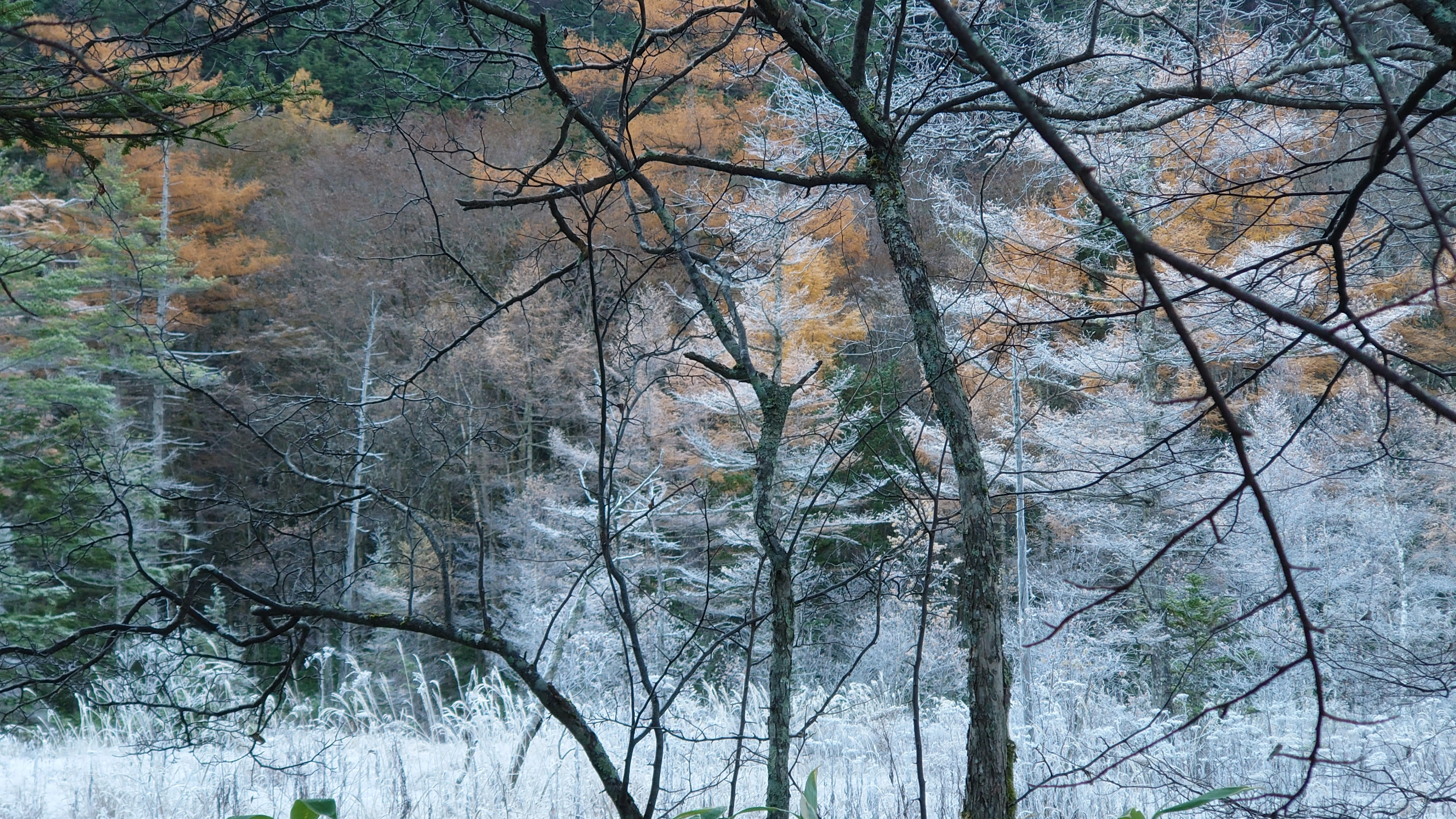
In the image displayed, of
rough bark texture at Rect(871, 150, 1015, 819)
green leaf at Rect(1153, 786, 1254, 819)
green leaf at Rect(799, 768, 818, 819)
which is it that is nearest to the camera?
green leaf at Rect(1153, 786, 1254, 819)

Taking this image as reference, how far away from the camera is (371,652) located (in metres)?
13.3

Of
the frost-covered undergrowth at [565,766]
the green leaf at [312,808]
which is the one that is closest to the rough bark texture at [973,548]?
the frost-covered undergrowth at [565,766]

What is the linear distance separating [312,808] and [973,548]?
1.24 metres

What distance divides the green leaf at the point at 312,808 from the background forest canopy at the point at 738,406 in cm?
28

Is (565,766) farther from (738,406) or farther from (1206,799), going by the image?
(1206,799)

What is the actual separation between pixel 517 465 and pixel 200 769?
13.0m

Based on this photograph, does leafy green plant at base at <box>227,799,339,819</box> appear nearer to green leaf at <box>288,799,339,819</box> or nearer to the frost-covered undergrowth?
green leaf at <box>288,799,339,819</box>

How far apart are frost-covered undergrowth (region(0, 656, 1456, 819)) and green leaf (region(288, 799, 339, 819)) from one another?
133 cm

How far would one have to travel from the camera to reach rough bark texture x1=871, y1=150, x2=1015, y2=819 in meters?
1.64

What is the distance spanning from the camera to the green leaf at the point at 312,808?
116 cm

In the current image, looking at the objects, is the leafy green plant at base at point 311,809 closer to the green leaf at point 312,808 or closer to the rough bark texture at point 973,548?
the green leaf at point 312,808

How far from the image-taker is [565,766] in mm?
3941

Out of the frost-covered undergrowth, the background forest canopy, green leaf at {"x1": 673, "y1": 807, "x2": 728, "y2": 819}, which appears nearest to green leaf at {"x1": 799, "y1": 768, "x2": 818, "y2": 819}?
the background forest canopy

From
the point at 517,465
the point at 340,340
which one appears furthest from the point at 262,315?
the point at 517,465
